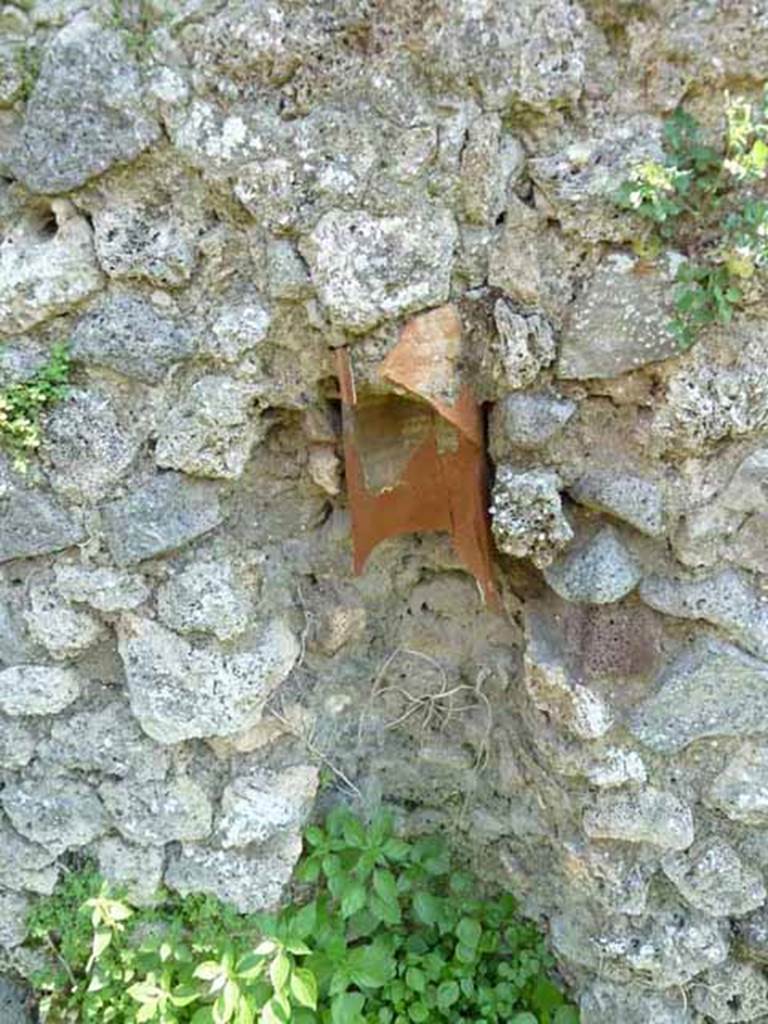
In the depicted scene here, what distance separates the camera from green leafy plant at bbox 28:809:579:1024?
1.67 meters

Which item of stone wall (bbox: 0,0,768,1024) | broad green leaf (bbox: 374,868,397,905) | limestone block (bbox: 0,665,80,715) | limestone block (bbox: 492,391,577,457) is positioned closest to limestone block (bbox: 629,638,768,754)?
stone wall (bbox: 0,0,768,1024)

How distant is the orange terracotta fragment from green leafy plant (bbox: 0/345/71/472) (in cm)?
44

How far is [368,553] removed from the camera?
1634 mm

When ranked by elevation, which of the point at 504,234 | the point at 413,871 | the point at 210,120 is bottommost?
the point at 413,871

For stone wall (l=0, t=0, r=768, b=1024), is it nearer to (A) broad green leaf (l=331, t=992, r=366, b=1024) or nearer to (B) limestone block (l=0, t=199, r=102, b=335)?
(B) limestone block (l=0, t=199, r=102, b=335)

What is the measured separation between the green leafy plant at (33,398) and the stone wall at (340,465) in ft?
0.08

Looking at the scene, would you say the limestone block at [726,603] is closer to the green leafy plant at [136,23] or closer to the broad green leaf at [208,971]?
the broad green leaf at [208,971]

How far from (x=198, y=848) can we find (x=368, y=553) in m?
0.61

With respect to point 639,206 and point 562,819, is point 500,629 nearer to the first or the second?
point 562,819

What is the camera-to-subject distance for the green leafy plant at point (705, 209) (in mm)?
1294

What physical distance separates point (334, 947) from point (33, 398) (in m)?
1.07

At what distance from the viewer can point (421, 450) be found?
1.56 m

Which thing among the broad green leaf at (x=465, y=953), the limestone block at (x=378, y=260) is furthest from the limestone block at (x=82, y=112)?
the broad green leaf at (x=465, y=953)

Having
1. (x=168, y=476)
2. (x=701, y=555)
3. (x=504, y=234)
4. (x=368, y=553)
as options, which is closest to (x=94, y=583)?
(x=168, y=476)
